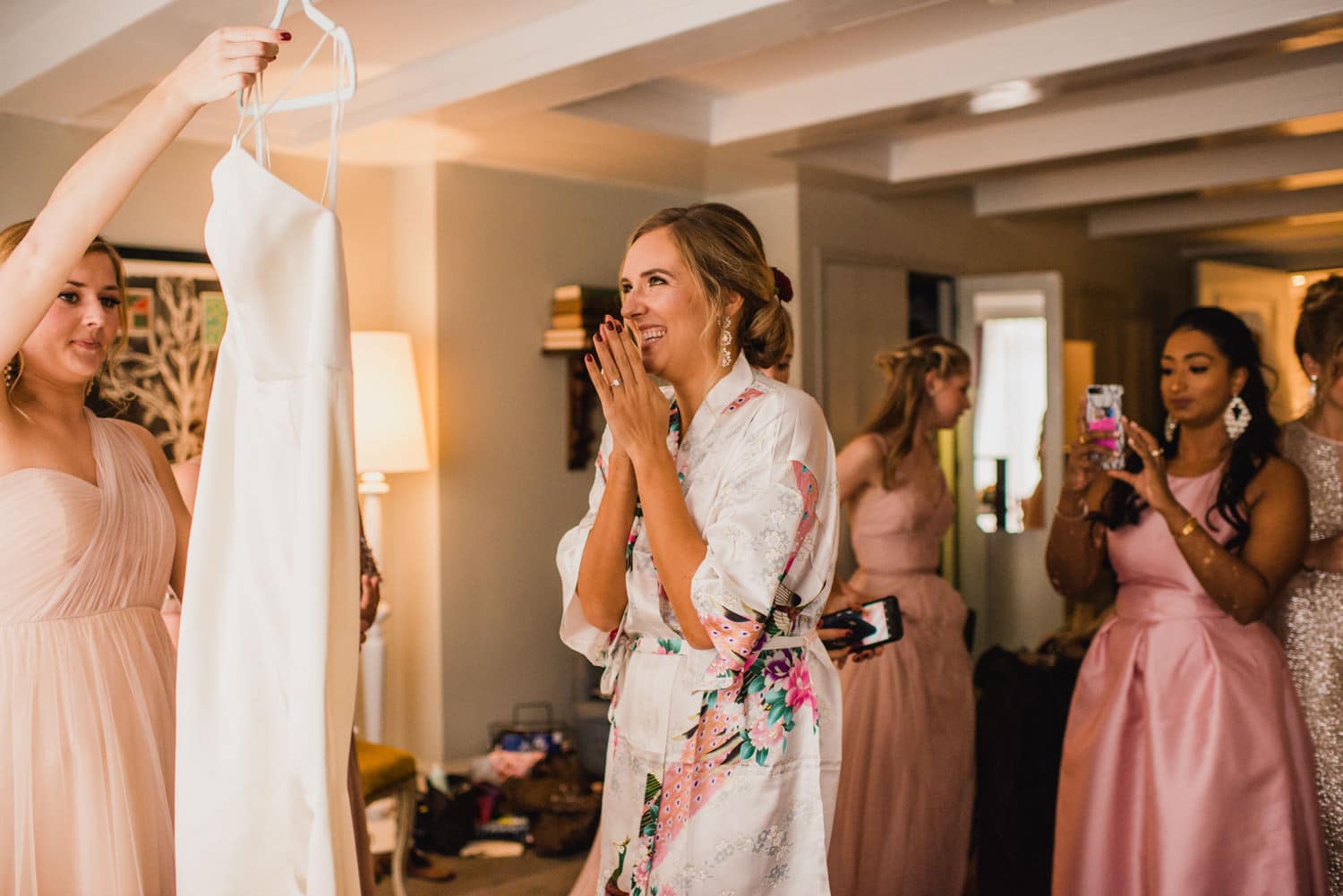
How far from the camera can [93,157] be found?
4.28 feet

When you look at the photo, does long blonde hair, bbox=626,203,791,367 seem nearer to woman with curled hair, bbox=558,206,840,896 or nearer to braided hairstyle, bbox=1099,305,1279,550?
woman with curled hair, bbox=558,206,840,896

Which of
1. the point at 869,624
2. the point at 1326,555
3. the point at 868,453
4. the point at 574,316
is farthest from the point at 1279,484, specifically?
the point at 574,316

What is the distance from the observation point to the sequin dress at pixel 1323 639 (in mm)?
2645

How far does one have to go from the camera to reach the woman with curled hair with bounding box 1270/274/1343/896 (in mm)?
2656

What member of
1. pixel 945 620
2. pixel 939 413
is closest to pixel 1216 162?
pixel 939 413

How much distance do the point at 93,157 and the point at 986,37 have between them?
302 cm

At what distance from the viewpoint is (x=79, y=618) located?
1685 millimetres

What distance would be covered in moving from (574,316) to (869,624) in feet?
9.12

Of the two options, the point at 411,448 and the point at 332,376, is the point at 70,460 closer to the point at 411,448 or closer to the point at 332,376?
the point at 332,376

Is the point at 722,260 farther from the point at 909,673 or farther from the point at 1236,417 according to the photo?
the point at 909,673

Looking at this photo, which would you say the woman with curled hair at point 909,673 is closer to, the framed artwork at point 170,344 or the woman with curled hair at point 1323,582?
the woman with curled hair at point 1323,582

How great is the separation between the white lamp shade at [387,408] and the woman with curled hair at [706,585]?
2501 mm

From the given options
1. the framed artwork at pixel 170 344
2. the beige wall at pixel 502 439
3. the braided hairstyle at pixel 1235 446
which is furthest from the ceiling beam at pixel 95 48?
the braided hairstyle at pixel 1235 446

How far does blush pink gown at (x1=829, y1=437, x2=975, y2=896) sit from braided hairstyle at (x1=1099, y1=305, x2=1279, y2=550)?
817 mm
